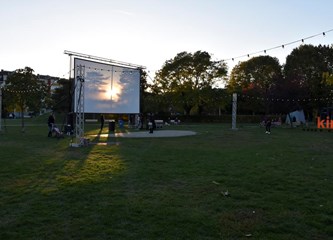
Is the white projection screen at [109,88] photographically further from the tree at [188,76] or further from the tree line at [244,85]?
the tree at [188,76]

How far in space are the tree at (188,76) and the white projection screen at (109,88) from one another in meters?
21.7

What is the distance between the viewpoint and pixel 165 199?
19.0ft

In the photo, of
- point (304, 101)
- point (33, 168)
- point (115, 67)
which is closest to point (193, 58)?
point (304, 101)

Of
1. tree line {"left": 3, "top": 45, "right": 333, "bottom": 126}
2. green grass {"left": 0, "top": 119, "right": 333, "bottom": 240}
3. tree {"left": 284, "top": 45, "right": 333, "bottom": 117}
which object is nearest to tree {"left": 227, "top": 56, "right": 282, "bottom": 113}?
tree line {"left": 3, "top": 45, "right": 333, "bottom": 126}

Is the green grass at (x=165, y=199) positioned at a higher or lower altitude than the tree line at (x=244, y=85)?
lower

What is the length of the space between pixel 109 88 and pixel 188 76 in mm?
26493

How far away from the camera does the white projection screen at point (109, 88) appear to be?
23438 mm

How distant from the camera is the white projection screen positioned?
76.9 feet

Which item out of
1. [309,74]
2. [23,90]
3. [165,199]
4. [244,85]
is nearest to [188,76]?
[244,85]

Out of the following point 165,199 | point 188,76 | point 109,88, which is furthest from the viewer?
point 188,76

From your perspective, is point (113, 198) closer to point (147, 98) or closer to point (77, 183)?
point (77, 183)

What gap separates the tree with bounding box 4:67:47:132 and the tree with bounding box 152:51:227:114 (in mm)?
25266

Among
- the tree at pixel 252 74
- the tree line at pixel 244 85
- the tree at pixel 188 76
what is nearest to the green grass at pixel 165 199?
A: the tree line at pixel 244 85

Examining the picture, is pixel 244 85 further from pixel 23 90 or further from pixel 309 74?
pixel 23 90
